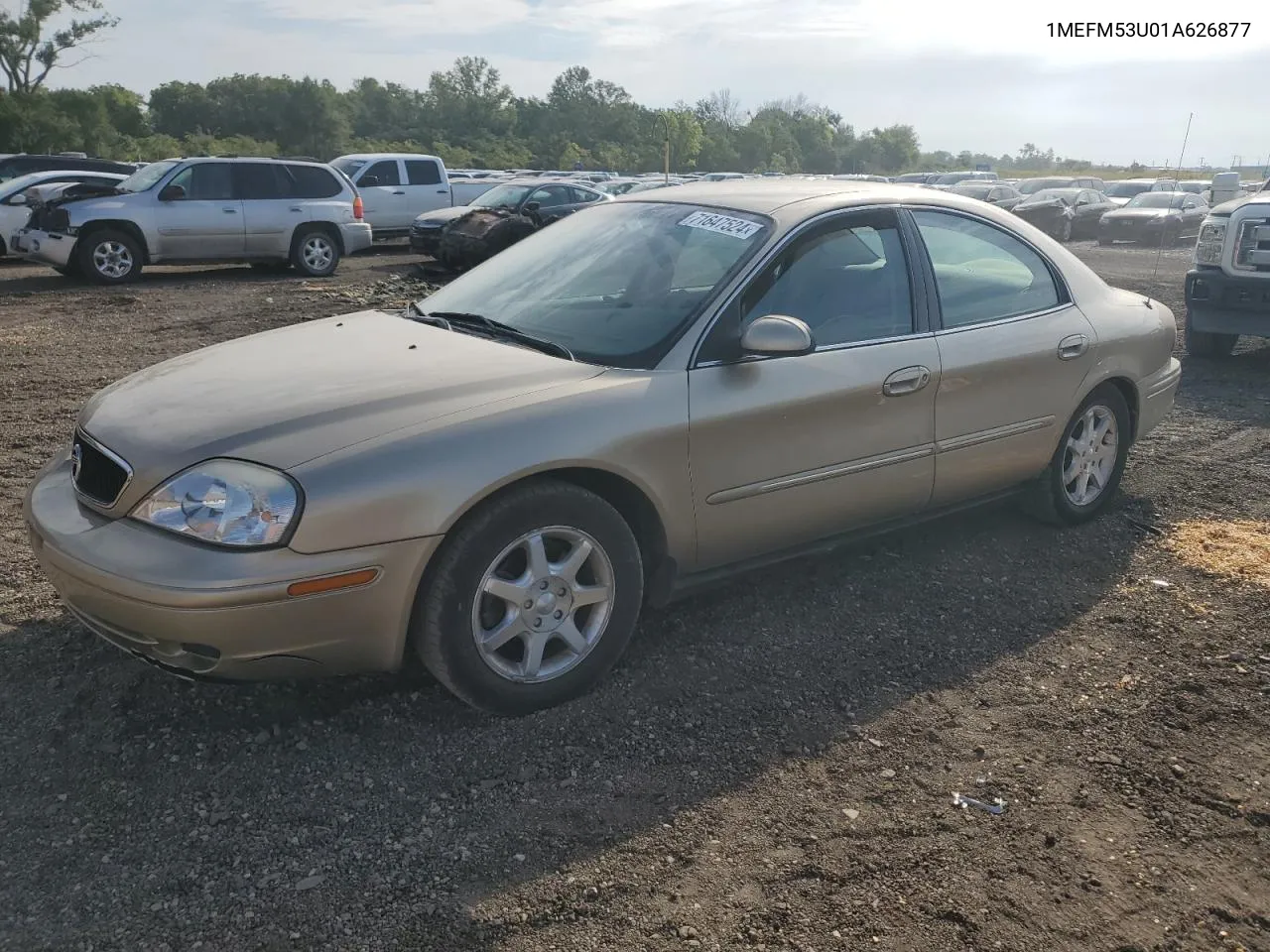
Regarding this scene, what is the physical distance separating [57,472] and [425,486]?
1.40m

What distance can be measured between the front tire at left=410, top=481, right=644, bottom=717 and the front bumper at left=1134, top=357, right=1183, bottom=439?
3044 mm

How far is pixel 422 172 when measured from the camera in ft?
67.3

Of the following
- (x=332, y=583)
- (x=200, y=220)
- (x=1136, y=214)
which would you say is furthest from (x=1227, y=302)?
(x=1136, y=214)

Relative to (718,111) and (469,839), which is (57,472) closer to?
(469,839)

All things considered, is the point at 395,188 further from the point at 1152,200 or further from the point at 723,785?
the point at 1152,200

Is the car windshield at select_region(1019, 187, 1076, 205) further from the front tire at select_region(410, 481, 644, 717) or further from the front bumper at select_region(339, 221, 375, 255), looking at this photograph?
the front tire at select_region(410, 481, 644, 717)

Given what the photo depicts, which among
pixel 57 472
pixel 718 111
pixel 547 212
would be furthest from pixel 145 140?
pixel 718 111

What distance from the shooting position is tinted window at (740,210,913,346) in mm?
3844

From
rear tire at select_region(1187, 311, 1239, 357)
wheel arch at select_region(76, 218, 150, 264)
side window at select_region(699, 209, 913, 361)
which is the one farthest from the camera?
wheel arch at select_region(76, 218, 150, 264)

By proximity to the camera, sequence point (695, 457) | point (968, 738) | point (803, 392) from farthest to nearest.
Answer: point (803, 392), point (695, 457), point (968, 738)

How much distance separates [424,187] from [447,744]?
1863 cm

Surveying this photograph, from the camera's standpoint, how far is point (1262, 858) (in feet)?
9.11

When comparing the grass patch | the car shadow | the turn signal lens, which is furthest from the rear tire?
the turn signal lens

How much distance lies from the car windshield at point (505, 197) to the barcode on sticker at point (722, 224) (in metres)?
14.4
